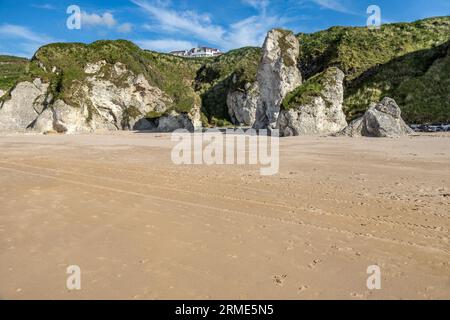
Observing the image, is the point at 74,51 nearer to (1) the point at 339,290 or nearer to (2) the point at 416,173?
(2) the point at 416,173

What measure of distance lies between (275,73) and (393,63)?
1382 cm

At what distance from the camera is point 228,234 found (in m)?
5.64

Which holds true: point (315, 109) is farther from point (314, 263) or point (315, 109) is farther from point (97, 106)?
point (97, 106)

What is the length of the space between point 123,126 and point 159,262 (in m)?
41.0

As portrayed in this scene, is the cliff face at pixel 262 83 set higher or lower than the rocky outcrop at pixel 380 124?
higher

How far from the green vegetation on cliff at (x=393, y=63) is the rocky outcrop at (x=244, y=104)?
8.56 meters

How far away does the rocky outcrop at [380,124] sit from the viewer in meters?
22.1

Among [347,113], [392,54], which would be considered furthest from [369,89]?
[392,54]

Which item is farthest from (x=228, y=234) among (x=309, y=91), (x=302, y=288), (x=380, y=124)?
(x=309, y=91)

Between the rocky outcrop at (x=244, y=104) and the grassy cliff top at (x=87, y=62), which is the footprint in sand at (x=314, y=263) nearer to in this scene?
the grassy cliff top at (x=87, y=62)

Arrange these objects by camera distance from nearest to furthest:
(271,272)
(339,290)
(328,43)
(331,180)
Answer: (339,290) → (271,272) → (331,180) → (328,43)

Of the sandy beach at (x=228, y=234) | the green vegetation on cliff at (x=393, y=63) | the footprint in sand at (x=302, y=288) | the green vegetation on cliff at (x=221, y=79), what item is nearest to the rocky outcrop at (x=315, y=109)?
the green vegetation on cliff at (x=393, y=63)

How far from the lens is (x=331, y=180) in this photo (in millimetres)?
9391

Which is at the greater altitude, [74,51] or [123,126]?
[74,51]
